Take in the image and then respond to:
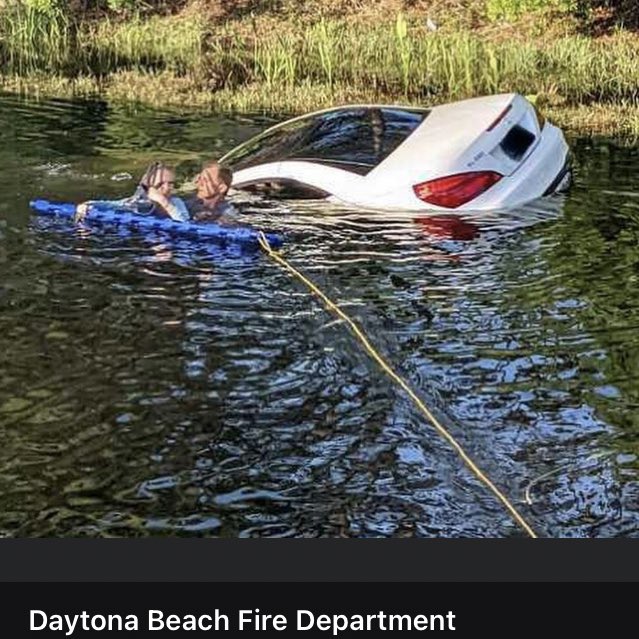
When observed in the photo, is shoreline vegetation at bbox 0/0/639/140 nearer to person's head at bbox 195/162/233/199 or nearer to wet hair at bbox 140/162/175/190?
person's head at bbox 195/162/233/199

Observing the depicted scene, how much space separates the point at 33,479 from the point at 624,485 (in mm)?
2679

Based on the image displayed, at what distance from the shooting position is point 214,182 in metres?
10.6

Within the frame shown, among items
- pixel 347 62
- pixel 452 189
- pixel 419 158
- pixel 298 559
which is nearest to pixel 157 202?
pixel 419 158

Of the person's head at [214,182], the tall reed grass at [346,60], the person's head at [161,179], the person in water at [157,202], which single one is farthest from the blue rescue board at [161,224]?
the tall reed grass at [346,60]

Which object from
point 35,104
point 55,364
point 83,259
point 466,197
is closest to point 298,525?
point 55,364

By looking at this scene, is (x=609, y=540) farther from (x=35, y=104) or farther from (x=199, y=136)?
(x=35, y=104)

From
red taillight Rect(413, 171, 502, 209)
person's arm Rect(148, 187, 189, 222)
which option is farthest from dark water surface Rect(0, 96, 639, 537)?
person's arm Rect(148, 187, 189, 222)

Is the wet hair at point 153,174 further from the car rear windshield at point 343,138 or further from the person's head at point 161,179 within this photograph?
the car rear windshield at point 343,138

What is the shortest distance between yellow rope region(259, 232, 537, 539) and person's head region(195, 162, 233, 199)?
0.90 m

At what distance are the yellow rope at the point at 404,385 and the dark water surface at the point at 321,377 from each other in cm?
5

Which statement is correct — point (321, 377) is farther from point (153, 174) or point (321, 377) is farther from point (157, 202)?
point (153, 174)

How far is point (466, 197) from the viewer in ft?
35.5

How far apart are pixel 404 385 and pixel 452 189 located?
13.3 feet

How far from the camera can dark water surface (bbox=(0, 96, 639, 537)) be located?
5.62m
